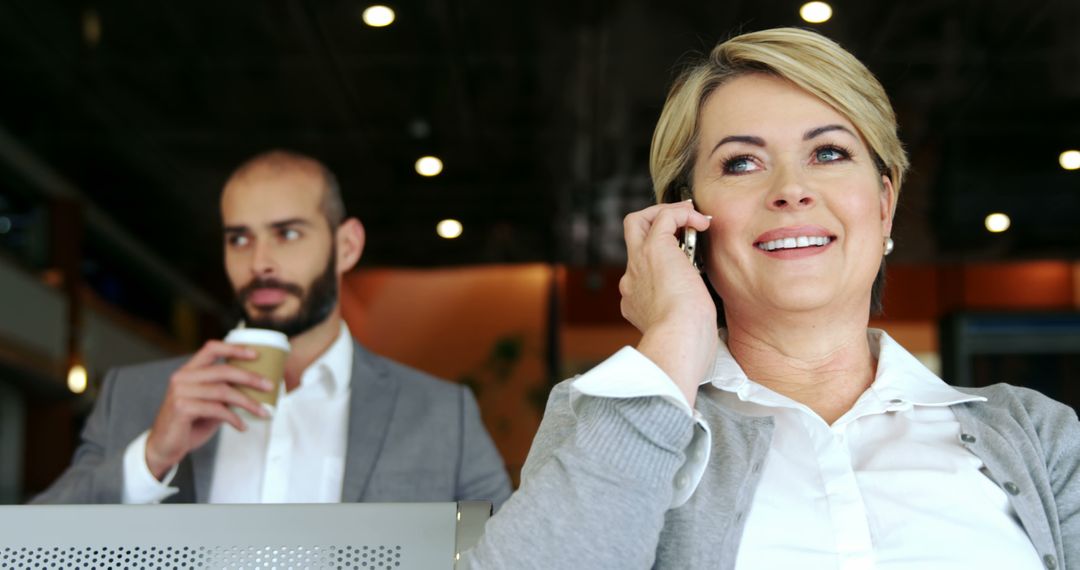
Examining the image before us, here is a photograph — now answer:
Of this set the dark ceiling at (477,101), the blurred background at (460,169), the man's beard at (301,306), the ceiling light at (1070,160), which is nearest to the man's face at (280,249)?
the man's beard at (301,306)

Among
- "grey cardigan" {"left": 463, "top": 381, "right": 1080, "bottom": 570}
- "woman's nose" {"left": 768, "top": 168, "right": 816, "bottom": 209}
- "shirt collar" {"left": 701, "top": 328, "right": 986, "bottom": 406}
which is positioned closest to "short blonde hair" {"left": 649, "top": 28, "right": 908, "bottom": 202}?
"woman's nose" {"left": 768, "top": 168, "right": 816, "bottom": 209}

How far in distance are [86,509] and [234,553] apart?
166 millimetres

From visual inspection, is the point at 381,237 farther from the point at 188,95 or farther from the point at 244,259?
the point at 244,259

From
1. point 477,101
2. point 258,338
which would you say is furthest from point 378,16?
point 258,338

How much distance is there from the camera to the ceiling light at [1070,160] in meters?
6.82

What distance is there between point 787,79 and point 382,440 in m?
0.99

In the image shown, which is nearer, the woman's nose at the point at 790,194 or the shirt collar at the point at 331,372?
the woman's nose at the point at 790,194

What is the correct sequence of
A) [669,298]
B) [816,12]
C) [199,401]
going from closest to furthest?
[669,298]
[199,401]
[816,12]

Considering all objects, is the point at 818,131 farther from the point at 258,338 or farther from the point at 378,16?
the point at 378,16

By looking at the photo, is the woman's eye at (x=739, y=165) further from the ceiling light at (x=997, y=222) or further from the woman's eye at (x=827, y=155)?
the ceiling light at (x=997, y=222)

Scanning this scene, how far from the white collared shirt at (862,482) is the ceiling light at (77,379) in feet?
26.6

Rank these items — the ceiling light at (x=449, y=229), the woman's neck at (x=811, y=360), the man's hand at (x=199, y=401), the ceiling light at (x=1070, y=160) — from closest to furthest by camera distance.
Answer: the woman's neck at (x=811, y=360) < the man's hand at (x=199, y=401) < the ceiling light at (x=1070, y=160) < the ceiling light at (x=449, y=229)

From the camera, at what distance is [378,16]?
210 inches

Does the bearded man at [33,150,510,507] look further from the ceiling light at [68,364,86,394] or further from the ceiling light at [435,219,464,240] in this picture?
the ceiling light at [68,364,86,394]
